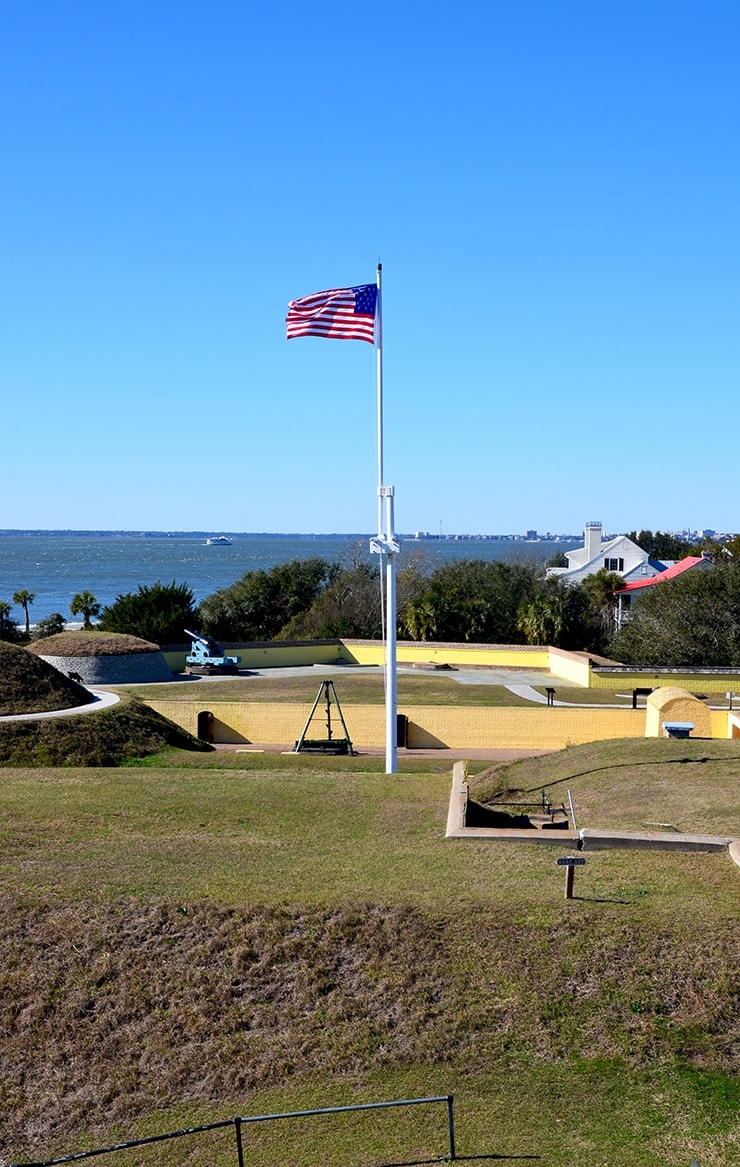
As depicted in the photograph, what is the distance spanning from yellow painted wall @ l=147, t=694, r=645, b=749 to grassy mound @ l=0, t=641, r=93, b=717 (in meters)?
3.41

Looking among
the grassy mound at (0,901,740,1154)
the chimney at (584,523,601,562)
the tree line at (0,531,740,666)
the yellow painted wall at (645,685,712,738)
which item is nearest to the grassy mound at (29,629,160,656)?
the tree line at (0,531,740,666)

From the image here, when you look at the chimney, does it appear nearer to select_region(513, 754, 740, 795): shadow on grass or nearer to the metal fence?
select_region(513, 754, 740, 795): shadow on grass

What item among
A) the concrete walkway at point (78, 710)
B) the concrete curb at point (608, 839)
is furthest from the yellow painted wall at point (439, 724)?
the concrete curb at point (608, 839)

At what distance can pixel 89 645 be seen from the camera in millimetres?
39969

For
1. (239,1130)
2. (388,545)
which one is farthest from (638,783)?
(239,1130)

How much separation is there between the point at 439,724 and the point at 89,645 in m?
14.8

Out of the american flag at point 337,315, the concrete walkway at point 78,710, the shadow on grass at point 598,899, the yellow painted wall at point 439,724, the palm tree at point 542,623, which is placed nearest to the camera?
the shadow on grass at point 598,899

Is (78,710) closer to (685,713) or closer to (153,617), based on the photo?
(685,713)

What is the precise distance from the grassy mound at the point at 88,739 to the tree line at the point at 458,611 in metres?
23.0

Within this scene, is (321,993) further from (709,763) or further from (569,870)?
(709,763)

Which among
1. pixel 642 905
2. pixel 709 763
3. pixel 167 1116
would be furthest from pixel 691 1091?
pixel 709 763

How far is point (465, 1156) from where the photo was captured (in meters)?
8.73

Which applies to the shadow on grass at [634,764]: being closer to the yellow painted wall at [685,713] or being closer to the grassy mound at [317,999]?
the yellow painted wall at [685,713]

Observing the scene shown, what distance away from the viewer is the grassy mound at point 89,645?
39.3 metres
